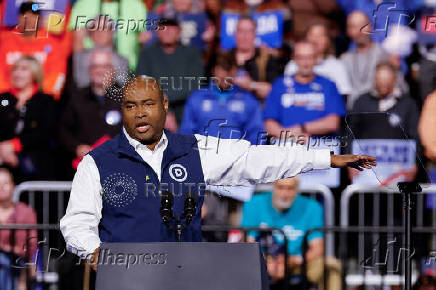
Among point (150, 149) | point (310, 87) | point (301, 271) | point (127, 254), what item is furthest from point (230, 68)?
point (127, 254)

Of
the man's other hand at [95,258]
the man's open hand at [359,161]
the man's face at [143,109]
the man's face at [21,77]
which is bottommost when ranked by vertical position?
the man's other hand at [95,258]

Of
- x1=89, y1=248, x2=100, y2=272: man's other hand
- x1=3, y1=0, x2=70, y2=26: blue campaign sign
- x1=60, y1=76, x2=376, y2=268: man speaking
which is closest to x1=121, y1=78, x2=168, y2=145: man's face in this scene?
x1=60, y1=76, x2=376, y2=268: man speaking

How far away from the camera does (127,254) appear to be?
364cm

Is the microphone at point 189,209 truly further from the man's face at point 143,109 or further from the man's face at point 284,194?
the man's face at point 284,194

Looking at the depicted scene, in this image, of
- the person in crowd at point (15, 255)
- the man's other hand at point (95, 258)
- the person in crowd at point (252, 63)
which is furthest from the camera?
the person in crowd at point (252, 63)

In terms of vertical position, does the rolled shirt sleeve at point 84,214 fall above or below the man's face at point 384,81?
below

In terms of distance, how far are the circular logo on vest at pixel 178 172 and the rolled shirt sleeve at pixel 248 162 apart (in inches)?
4.4

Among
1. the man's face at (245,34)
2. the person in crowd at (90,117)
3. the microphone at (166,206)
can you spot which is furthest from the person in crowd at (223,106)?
the microphone at (166,206)

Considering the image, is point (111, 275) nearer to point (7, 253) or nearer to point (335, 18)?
point (7, 253)

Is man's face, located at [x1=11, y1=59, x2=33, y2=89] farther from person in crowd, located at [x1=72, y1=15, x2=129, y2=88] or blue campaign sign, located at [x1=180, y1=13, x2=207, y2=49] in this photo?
blue campaign sign, located at [x1=180, y1=13, x2=207, y2=49]

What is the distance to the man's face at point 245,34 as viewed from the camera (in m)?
8.25

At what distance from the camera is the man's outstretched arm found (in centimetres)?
443

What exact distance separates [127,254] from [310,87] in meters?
4.67

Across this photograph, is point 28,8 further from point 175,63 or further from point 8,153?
point 175,63
